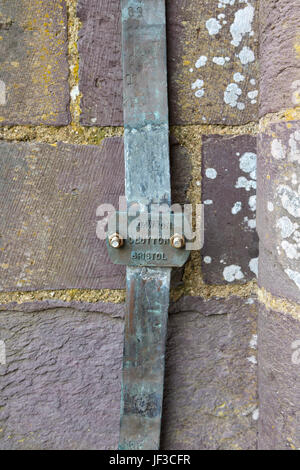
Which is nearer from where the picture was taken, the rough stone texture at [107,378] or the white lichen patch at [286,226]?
the white lichen patch at [286,226]

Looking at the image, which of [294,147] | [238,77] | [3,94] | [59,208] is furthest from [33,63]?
[294,147]

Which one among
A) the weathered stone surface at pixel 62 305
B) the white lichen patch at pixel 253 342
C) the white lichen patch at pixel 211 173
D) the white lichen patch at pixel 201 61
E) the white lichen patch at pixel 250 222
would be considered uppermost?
the white lichen patch at pixel 201 61

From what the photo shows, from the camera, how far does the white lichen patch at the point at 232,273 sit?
716mm

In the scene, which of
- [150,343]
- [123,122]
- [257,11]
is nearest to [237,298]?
[150,343]

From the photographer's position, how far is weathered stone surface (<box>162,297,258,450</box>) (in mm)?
725

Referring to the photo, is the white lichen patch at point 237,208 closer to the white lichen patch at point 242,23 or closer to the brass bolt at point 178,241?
the brass bolt at point 178,241

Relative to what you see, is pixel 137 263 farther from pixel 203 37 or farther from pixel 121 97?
pixel 203 37

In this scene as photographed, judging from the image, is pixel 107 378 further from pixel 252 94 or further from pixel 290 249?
pixel 252 94

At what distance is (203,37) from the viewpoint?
0.67m

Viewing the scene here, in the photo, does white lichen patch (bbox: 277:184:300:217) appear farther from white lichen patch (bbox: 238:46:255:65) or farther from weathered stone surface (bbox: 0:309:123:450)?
weathered stone surface (bbox: 0:309:123:450)

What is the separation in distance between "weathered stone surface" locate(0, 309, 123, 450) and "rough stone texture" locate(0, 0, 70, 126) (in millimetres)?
386

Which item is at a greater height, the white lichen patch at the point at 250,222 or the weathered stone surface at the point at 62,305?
the white lichen patch at the point at 250,222

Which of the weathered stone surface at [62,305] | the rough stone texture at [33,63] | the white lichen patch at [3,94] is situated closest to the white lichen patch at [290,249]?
the weathered stone surface at [62,305]

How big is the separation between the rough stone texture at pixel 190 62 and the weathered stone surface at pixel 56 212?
9 cm
